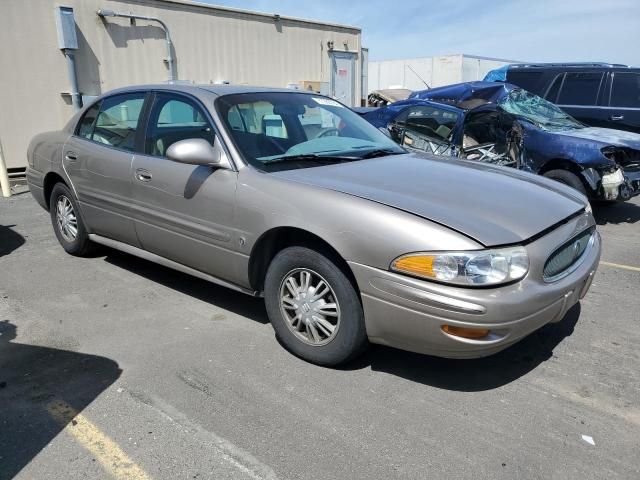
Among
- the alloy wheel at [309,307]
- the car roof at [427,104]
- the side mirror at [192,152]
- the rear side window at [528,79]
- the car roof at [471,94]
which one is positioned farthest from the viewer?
the rear side window at [528,79]

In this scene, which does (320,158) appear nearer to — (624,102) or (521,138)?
(521,138)

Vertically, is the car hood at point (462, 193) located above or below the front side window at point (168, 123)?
below

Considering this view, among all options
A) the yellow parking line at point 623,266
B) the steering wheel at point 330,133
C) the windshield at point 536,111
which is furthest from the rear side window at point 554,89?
the steering wheel at point 330,133

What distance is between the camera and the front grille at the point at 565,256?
2818mm

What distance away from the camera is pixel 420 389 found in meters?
2.99

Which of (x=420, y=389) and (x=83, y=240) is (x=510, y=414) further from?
(x=83, y=240)

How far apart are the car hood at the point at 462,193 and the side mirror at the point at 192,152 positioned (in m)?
0.50

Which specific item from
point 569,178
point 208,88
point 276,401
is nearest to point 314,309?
point 276,401

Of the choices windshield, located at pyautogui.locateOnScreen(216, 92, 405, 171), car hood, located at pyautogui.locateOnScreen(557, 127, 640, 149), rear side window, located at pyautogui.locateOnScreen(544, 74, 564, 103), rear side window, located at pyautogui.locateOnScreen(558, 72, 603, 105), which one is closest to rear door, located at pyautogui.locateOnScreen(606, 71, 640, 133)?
rear side window, located at pyautogui.locateOnScreen(558, 72, 603, 105)

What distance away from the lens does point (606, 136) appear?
683cm

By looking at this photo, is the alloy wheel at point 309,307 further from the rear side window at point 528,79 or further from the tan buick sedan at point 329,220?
the rear side window at point 528,79

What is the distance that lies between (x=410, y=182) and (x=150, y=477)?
6.76ft

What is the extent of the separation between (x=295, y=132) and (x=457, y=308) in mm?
1930

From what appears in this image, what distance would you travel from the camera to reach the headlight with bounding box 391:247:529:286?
8.31 ft
